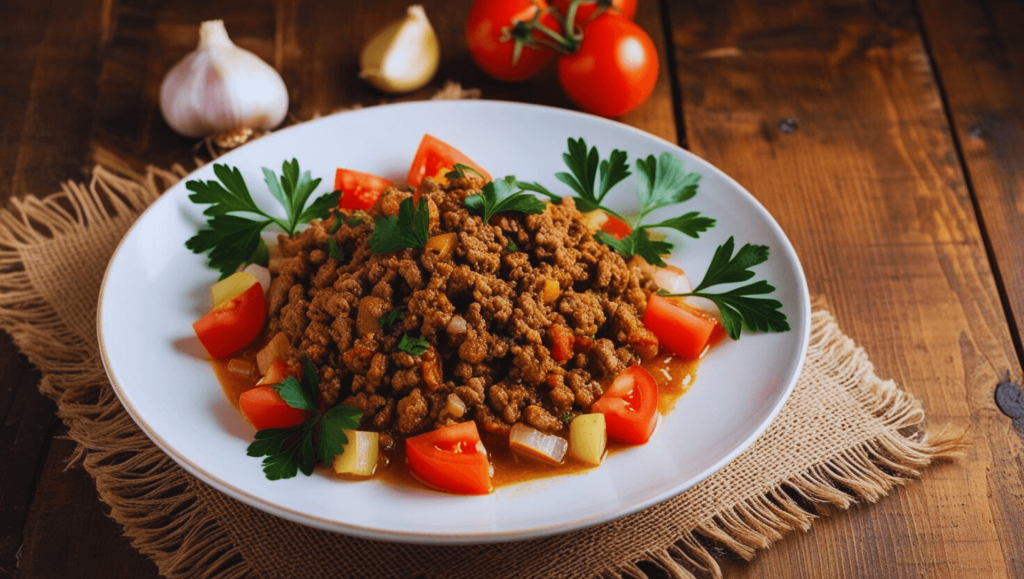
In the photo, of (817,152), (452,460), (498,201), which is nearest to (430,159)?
(498,201)

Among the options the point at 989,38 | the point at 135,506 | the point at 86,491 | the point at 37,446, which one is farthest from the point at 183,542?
the point at 989,38

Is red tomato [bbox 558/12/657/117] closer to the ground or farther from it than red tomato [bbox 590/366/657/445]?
farther from it

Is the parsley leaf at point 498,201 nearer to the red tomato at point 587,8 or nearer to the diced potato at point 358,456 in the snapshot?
the diced potato at point 358,456

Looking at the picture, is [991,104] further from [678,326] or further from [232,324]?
[232,324]

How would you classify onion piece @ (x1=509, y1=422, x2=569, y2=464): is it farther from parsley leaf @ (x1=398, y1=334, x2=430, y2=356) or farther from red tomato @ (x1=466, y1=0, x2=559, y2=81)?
red tomato @ (x1=466, y1=0, x2=559, y2=81)

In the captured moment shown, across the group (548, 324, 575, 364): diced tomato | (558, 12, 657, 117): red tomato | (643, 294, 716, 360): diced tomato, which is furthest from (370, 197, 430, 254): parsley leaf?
(558, 12, 657, 117): red tomato

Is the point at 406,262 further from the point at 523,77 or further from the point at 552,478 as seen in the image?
the point at 523,77
